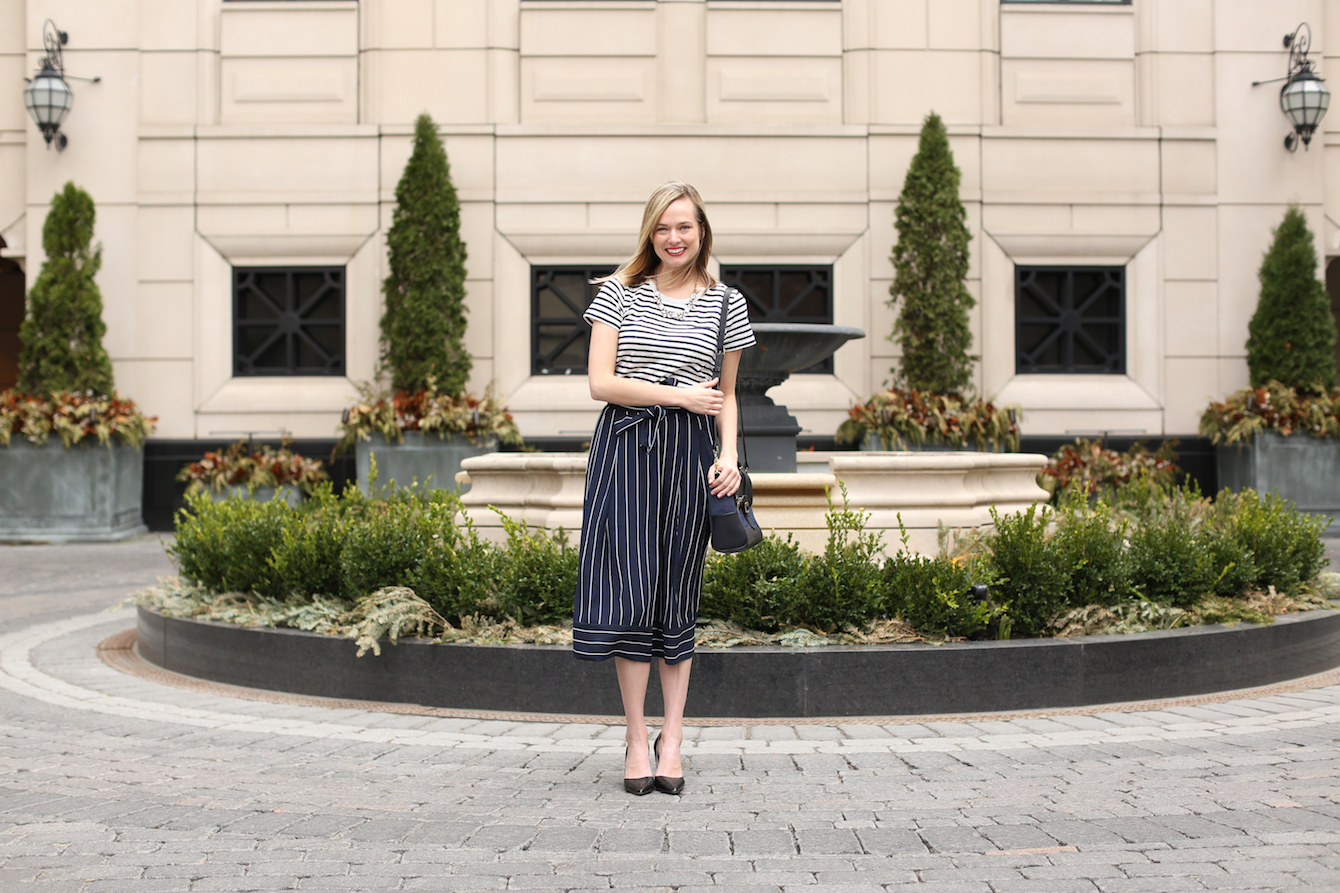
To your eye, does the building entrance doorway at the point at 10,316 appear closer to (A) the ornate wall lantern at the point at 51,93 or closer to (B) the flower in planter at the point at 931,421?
(A) the ornate wall lantern at the point at 51,93

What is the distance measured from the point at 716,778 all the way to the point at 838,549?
1.67m

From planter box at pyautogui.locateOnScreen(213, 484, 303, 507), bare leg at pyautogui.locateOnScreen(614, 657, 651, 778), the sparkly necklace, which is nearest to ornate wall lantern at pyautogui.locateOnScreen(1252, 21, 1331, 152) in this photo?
planter box at pyautogui.locateOnScreen(213, 484, 303, 507)

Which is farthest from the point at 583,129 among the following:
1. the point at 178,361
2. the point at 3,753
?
the point at 3,753

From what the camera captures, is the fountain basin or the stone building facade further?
the stone building facade

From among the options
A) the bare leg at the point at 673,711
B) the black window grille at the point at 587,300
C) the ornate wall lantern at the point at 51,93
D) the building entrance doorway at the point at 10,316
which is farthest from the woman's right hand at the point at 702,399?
the building entrance doorway at the point at 10,316

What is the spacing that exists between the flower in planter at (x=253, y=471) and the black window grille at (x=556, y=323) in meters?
2.95

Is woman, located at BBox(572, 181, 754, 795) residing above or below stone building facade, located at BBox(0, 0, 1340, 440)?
below

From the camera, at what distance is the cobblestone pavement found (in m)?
3.13

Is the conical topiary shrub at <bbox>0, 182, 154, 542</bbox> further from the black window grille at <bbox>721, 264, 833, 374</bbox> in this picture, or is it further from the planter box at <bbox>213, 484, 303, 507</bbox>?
the black window grille at <bbox>721, 264, 833, 374</bbox>

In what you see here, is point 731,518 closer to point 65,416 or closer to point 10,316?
point 65,416

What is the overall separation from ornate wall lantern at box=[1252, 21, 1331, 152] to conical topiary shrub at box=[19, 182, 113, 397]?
14496 mm

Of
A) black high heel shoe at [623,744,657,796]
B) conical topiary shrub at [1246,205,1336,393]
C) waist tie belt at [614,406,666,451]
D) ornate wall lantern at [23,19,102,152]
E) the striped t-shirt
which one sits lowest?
black high heel shoe at [623,744,657,796]

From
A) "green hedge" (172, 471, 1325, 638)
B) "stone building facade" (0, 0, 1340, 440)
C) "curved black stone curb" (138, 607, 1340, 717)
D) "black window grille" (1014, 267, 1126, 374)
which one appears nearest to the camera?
"curved black stone curb" (138, 607, 1340, 717)

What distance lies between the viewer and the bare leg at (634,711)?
3906 millimetres
